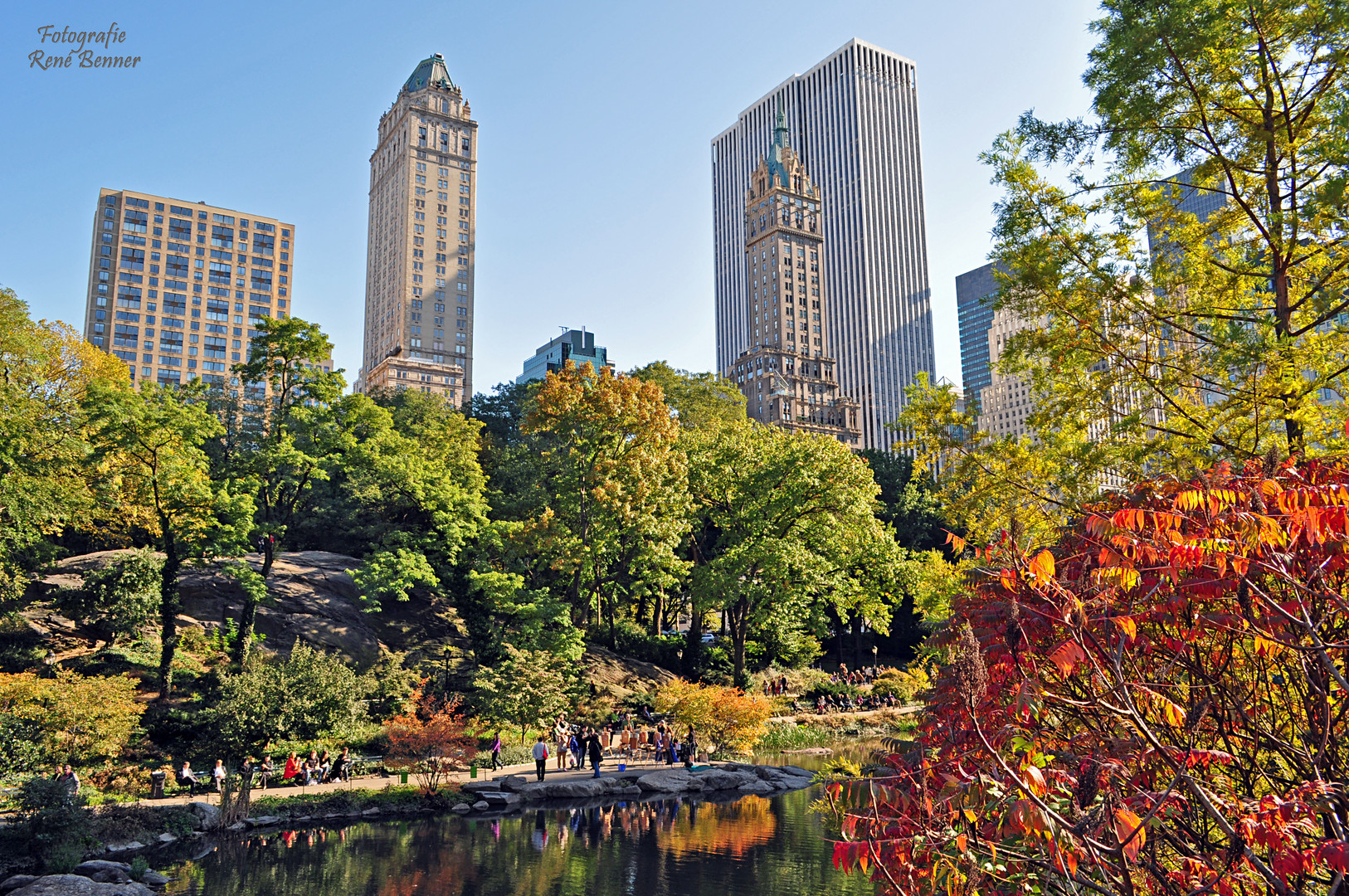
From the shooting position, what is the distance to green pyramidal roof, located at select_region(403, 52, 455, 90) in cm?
13988

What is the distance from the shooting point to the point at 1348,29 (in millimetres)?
9414

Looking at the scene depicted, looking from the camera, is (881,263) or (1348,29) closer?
(1348,29)

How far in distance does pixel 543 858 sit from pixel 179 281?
433ft

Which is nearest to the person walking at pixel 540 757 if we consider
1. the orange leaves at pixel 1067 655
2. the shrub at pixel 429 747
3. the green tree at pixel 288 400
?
the shrub at pixel 429 747

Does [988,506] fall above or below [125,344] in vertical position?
below

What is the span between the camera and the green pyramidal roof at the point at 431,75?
139875mm

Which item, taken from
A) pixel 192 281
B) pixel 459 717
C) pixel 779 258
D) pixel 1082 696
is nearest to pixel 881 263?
pixel 779 258

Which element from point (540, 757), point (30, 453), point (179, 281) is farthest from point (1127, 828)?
point (179, 281)

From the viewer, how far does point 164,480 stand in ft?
85.1

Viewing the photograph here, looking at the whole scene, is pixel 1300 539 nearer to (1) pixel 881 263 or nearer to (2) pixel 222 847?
(2) pixel 222 847

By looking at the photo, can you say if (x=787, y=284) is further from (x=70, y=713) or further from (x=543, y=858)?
(x=543, y=858)

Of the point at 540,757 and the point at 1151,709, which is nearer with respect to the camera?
the point at 1151,709

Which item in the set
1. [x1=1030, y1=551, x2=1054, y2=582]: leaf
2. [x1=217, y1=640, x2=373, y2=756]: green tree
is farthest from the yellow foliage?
[x1=1030, y1=551, x2=1054, y2=582]: leaf

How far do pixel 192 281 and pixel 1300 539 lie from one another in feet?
472
